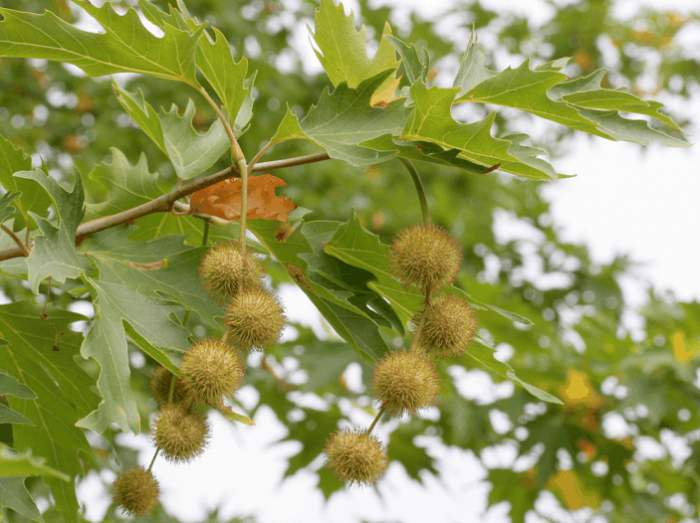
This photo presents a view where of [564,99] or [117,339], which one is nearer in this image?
[117,339]

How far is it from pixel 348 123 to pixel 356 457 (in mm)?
612

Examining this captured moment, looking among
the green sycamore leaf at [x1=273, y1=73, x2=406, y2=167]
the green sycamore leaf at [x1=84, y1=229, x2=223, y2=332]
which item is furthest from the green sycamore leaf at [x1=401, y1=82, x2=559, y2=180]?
the green sycamore leaf at [x1=84, y1=229, x2=223, y2=332]

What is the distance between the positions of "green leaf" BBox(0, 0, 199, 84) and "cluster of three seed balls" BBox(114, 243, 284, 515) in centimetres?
37

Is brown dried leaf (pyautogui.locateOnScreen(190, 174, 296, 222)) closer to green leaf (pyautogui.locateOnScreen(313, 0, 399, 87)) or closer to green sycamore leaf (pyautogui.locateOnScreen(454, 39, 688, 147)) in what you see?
green leaf (pyautogui.locateOnScreen(313, 0, 399, 87))

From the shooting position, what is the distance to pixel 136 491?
179 cm

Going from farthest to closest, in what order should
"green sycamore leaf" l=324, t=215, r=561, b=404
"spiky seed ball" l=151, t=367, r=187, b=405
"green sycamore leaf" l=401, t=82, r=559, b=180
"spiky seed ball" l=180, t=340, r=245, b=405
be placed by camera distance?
"green sycamore leaf" l=324, t=215, r=561, b=404 → "spiky seed ball" l=151, t=367, r=187, b=405 → "green sycamore leaf" l=401, t=82, r=559, b=180 → "spiky seed ball" l=180, t=340, r=245, b=405

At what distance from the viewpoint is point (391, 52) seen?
200cm

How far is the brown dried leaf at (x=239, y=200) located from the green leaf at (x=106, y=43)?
23cm

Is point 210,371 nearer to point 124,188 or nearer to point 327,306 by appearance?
point 327,306

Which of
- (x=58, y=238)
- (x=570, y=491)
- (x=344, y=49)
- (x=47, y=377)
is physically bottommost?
(x=570, y=491)

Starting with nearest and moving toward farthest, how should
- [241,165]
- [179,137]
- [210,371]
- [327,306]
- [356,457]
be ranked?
[210,371], [356,457], [241,165], [327,306], [179,137]

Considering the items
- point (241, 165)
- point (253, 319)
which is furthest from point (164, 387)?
point (241, 165)

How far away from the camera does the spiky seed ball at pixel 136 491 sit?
1.79 m

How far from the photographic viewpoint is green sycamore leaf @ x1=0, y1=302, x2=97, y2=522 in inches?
79.7
